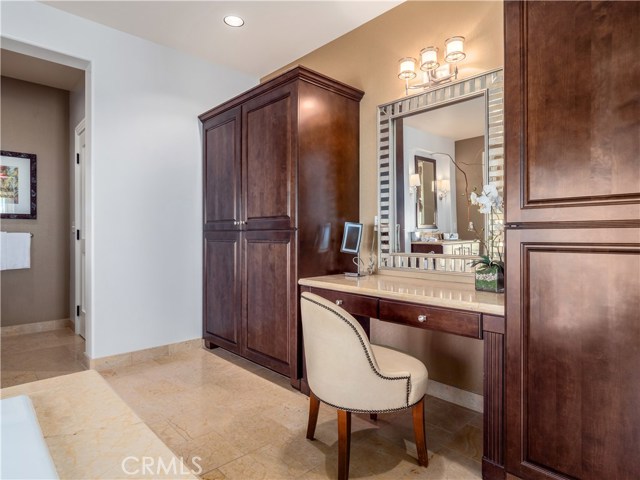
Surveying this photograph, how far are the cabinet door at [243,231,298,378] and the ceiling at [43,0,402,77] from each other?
167 cm

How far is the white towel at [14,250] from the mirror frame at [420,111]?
3.64 meters

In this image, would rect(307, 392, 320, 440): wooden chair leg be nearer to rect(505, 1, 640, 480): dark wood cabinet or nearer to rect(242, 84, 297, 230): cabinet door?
rect(505, 1, 640, 480): dark wood cabinet

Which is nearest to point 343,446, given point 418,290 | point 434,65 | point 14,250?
point 418,290

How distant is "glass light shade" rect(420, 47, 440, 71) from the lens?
7.91 ft

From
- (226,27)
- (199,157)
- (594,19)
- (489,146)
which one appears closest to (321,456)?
(489,146)

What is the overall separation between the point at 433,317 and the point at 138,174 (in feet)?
8.93

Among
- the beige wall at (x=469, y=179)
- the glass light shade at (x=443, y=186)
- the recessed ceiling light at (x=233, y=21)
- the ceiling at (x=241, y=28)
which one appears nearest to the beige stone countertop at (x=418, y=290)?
the beige wall at (x=469, y=179)

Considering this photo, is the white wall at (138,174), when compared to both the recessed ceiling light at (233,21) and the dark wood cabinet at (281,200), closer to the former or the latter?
the dark wood cabinet at (281,200)

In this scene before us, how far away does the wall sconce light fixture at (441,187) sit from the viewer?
2451mm

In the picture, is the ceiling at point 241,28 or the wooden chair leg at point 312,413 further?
the ceiling at point 241,28

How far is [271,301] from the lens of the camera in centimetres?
277

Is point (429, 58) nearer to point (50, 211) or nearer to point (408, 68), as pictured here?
point (408, 68)

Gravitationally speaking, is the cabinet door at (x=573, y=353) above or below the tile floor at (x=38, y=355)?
above

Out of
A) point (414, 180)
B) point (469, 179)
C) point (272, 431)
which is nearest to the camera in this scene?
point (272, 431)
